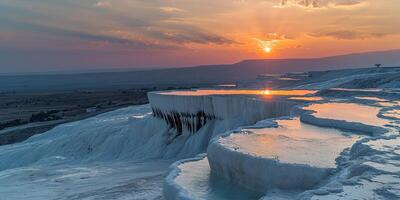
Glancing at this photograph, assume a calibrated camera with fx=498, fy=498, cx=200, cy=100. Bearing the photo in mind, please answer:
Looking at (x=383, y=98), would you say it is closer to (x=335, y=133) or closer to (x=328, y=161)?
(x=335, y=133)

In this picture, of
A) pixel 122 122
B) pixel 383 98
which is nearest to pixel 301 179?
pixel 383 98

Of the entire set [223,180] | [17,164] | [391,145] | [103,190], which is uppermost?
[391,145]

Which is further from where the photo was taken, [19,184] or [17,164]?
[17,164]

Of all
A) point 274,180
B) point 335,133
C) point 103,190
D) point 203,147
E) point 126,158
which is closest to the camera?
point 274,180

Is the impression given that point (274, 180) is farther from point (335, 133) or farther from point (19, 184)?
point (19, 184)

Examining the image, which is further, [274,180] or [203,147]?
[203,147]

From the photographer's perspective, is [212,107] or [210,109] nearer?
[212,107]

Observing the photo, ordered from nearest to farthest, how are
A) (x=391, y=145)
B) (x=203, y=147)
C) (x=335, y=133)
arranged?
1. (x=391, y=145)
2. (x=335, y=133)
3. (x=203, y=147)

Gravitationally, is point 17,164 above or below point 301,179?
below

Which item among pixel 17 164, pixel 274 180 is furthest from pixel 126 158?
pixel 274 180
